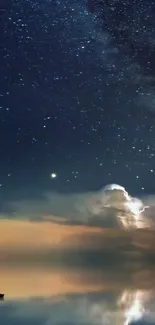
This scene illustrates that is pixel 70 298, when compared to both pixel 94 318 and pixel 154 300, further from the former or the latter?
pixel 94 318

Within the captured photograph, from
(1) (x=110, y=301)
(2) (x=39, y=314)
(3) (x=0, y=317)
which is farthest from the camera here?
(1) (x=110, y=301)

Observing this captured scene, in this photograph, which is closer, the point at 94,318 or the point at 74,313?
the point at 94,318

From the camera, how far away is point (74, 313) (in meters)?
34.3

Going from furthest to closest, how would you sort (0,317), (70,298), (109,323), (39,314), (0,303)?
(70,298), (0,303), (39,314), (0,317), (109,323)

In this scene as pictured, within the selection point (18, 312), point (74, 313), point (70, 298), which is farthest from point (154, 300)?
point (18, 312)

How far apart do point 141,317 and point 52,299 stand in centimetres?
1279

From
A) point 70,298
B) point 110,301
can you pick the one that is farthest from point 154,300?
point 70,298

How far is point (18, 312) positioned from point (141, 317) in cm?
686

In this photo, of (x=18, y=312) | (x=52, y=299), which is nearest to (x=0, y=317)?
(x=18, y=312)

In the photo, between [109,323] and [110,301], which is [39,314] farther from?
[110,301]

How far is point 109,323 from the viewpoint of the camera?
2930 centimetres

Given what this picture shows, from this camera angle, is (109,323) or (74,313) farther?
(74,313)

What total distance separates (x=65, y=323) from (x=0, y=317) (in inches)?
142

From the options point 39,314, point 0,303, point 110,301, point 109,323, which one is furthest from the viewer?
point 110,301
